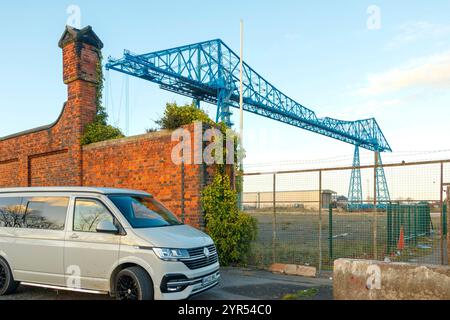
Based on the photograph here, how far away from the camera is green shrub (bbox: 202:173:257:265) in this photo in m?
9.59

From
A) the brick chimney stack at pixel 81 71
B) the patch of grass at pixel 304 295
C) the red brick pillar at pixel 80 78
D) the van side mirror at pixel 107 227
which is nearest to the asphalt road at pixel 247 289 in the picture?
the patch of grass at pixel 304 295

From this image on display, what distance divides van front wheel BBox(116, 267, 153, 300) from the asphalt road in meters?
0.90

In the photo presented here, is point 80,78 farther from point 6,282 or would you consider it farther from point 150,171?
point 6,282

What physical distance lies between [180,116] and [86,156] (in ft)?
13.2

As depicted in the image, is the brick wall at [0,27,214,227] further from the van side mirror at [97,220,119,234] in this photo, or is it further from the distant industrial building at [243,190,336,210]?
the van side mirror at [97,220,119,234]

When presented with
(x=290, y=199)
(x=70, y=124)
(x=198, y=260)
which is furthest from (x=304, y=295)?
(x=70, y=124)

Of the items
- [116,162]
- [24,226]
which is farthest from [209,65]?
[24,226]

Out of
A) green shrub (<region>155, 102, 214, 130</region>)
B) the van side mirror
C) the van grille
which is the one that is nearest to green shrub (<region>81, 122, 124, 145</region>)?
green shrub (<region>155, 102, 214, 130</region>)

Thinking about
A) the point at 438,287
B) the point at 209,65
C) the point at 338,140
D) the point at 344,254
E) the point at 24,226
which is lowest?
the point at 344,254

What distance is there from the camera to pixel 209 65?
5450 centimetres

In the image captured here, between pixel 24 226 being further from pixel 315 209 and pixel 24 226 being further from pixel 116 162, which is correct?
pixel 315 209

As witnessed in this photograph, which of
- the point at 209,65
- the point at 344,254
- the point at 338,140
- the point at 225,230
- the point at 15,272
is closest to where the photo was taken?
the point at 15,272

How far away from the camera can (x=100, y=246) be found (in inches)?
241
